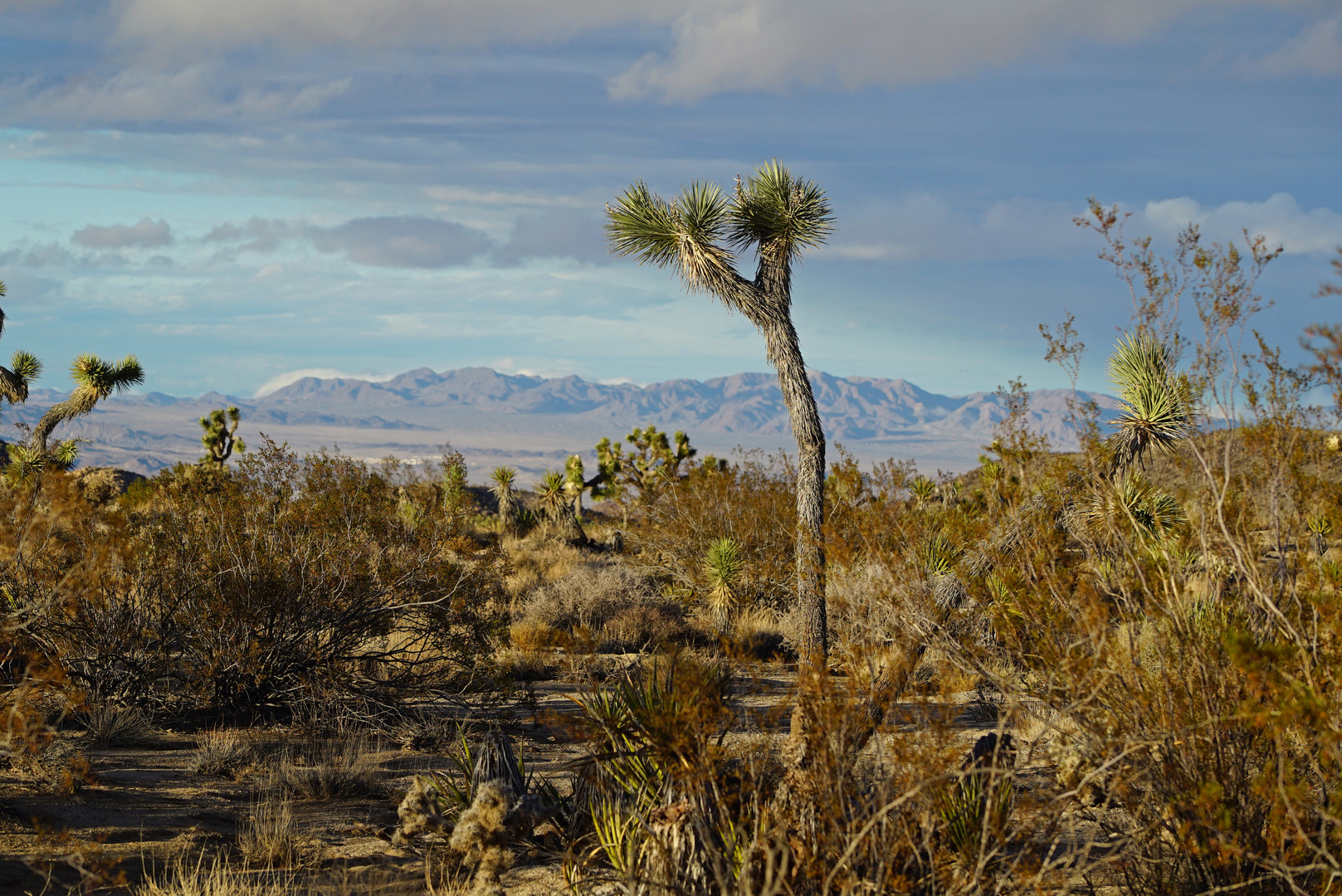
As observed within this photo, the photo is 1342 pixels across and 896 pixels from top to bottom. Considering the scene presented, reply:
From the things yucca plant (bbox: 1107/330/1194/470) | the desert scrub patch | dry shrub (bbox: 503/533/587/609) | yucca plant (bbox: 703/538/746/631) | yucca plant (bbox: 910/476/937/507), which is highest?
yucca plant (bbox: 1107/330/1194/470)

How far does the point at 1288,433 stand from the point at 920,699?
7.85 ft

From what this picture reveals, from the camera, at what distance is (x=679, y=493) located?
1823cm

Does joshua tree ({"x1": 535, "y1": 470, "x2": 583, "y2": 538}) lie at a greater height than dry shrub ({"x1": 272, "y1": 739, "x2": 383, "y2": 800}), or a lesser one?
greater

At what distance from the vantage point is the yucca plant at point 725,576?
15.1m

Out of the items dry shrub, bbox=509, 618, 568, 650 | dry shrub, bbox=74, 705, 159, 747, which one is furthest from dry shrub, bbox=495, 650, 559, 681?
dry shrub, bbox=74, 705, 159, 747

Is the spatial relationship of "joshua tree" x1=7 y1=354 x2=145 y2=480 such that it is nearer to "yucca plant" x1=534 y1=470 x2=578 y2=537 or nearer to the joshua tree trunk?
"yucca plant" x1=534 y1=470 x2=578 y2=537

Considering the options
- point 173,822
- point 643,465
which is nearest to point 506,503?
point 643,465

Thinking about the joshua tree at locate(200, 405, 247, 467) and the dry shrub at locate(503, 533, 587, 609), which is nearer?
the dry shrub at locate(503, 533, 587, 609)

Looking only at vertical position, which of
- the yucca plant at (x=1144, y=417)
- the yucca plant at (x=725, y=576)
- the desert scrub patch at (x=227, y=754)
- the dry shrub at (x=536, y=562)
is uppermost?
the yucca plant at (x=1144, y=417)

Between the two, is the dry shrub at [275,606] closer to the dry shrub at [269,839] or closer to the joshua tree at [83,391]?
the dry shrub at [269,839]

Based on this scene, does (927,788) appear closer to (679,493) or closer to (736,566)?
(736,566)

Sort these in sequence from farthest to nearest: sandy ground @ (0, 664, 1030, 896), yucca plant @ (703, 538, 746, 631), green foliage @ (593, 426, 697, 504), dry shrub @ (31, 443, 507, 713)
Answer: green foliage @ (593, 426, 697, 504) → yucca plant @ (703, 538, 746, 631) → dry shrub @ (31, 443, 507, 713) → sandy ground @ (0, 664, 1030, 896)

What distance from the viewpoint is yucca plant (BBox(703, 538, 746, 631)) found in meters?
15.1

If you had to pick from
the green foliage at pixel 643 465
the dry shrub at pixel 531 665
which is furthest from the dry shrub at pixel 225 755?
the green foliage at pixel 643 465
